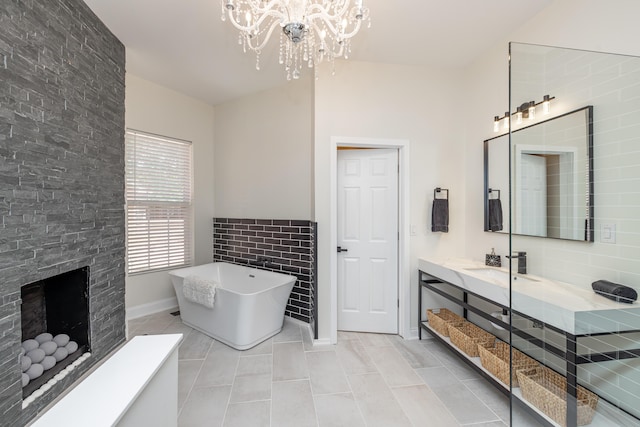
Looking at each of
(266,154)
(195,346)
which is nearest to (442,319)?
(195,346)

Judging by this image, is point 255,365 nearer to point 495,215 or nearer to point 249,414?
point 249,414

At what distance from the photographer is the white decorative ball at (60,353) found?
1.87 metres

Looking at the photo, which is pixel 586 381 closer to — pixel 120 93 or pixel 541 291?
pixel 541 291

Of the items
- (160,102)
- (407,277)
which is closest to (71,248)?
(160,102)

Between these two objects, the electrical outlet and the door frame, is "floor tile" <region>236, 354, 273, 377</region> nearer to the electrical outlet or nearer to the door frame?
the door frame

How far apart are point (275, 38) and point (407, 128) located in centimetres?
155

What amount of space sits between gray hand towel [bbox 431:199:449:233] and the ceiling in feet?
4.82

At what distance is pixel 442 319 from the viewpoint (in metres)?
2.63

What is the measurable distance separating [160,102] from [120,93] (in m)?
0.99

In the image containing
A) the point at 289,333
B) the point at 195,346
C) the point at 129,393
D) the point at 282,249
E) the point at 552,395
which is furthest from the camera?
the point at 282,249

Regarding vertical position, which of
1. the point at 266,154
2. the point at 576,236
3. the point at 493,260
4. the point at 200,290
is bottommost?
the point at 200,290

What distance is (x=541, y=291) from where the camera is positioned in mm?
→ 1546

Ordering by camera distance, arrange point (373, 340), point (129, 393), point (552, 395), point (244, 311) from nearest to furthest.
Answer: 1. point (129, 393)
2. point (552, 395)
3. point (244, 311)
4. point (373, 340)

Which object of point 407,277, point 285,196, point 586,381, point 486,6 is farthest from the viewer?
point 285,196
